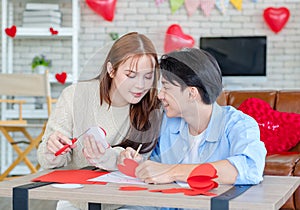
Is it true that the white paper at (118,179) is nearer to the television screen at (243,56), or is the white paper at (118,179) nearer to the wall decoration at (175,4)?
the television screen at (243,56)

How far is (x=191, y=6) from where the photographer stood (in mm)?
6531

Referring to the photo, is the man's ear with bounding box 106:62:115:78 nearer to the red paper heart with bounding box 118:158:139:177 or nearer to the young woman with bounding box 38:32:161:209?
the young woman with bounding box 38:32:161:209

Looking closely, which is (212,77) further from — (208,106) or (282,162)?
(282,162)

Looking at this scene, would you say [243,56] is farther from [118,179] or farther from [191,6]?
[118,179]

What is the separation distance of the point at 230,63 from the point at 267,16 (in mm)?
636

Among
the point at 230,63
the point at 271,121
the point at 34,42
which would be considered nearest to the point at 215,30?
the point at 230,63

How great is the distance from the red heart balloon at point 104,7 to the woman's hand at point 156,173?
5047 mm

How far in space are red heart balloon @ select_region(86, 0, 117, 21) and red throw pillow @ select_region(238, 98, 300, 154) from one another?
3.08 m

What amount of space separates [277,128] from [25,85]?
2.25m

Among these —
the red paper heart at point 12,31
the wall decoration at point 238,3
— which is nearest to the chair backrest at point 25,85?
the red paper heart at point 12,31

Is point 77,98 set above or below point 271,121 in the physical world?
above

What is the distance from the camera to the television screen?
6246 millimetres

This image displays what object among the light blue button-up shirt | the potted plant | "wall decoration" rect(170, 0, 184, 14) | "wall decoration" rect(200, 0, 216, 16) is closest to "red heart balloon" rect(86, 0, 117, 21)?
"wall decoration" rect(170, 0, 184, 14)

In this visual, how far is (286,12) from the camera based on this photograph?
632 cm
